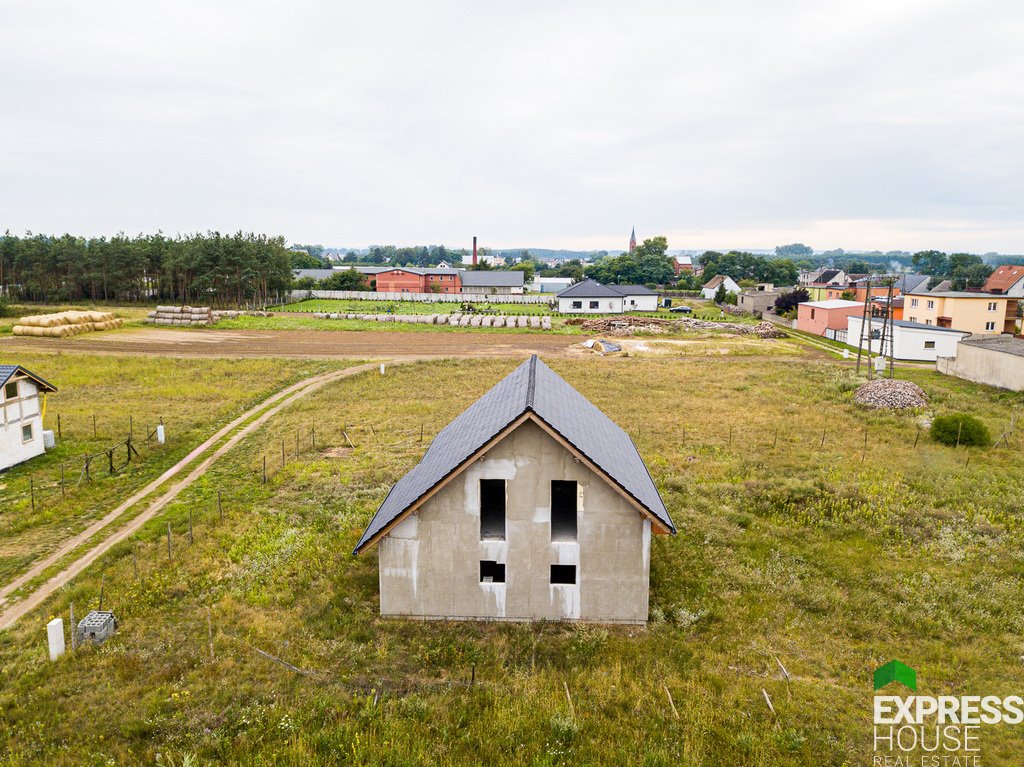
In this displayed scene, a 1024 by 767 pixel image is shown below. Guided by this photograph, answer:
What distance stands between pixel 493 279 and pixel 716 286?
4959 centimetres

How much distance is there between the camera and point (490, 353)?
5753cm

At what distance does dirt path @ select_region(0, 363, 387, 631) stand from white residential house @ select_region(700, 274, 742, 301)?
10815cm

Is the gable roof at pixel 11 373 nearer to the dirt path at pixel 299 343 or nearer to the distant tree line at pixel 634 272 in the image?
the dirt path at pixel 299 343

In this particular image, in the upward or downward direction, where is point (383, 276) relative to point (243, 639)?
upward

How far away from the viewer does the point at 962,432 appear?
29922 mm

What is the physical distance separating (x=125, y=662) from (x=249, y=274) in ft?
278

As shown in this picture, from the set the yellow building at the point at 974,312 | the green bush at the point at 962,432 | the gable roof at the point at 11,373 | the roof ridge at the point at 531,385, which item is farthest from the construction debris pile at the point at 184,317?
the yellow building at the point at 974,312

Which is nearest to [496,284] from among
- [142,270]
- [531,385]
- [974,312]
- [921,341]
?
[142,270]

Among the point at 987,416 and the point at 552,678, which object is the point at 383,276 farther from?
the point at 552,678

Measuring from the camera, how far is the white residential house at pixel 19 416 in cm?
2606

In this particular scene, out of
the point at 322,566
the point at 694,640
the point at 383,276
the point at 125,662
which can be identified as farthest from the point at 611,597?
the point at 383,276

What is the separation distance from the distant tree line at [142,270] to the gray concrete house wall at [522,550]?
8384 cm

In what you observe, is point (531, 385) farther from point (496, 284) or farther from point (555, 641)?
point (496, 284)

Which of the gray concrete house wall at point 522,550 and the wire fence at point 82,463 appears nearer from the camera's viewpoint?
the gray concrete house wall at point 522,550
